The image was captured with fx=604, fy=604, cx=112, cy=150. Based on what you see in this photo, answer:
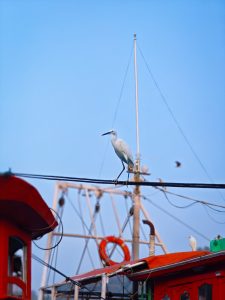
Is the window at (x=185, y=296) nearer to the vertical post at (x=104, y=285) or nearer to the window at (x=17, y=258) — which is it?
the vertical post at (x=104, y=285)

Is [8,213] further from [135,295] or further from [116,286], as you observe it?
[116,286]

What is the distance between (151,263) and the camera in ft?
A: 44.1

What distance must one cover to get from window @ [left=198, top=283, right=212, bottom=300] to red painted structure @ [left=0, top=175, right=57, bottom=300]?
3.34m

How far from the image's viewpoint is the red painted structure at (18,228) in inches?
365

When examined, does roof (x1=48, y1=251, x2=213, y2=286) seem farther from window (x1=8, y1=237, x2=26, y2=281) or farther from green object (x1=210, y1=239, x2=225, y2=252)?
window (x1=8, y1=237, x2=26, y2=281)

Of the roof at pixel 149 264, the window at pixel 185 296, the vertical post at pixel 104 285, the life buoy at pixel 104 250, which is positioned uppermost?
the life buoy at pixel 104 250

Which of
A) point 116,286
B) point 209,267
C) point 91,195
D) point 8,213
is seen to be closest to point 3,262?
point 8,213

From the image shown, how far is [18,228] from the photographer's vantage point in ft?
33.9

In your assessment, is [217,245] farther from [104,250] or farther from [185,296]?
[104,250]

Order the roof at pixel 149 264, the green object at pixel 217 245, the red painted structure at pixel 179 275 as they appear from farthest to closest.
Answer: the roof at pixel 149 264
the green object at pixel 217 245
the red painted structure at pixel 179 275

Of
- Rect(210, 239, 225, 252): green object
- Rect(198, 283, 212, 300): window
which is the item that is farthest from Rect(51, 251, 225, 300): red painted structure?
Rect(210, 239, 225, 252): green object

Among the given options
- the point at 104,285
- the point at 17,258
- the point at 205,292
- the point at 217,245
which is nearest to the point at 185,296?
the point at 205,292

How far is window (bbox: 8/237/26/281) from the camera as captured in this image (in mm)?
10047

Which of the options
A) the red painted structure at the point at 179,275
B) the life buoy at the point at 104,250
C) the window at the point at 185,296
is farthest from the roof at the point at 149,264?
the life buoy at the point at 104,250
